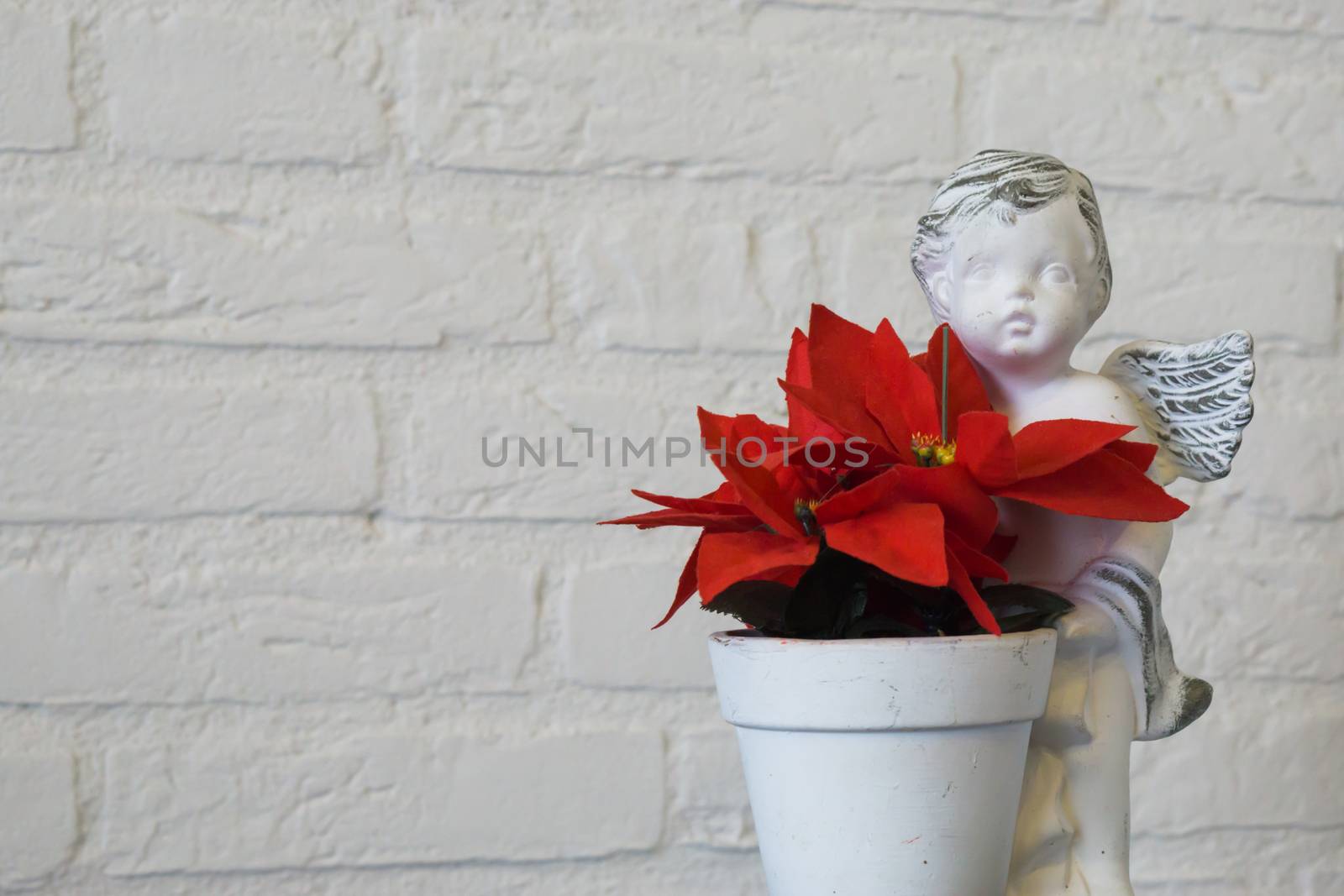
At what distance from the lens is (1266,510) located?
0.90 metres

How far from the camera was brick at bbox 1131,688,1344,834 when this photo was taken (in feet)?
2.92

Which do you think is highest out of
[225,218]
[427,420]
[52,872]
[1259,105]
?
[1259,105]

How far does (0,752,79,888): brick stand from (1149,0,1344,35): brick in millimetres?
841

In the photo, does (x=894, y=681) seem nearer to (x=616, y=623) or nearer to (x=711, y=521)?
(x=711, y=521)

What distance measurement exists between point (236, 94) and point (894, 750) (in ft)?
1.98

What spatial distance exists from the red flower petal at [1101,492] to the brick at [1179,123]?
1.63 feet

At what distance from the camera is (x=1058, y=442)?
17.4 inches

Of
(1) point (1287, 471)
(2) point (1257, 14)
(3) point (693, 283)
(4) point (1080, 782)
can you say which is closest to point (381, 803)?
(3) point (693, 283)

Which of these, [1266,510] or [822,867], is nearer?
[822,867]

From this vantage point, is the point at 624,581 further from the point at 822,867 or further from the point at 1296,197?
the point at 1296,197

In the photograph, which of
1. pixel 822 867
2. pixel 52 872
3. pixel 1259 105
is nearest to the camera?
pixel 822 867

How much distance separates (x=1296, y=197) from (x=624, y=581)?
0.52 m

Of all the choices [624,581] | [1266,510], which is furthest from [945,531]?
[1266,510]

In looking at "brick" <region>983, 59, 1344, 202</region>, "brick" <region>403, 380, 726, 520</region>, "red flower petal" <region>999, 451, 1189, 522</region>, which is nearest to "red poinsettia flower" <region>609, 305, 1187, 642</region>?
"red flower petal" <region>999, 451, 1189, 522</region>
